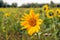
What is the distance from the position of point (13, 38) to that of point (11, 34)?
12cm

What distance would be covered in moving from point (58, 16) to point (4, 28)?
88 cm

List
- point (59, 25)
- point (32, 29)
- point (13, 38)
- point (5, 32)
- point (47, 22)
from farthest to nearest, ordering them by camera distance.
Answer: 1. point (5, 32)
2. point (13, 38)
3. point (47, 22)
4. point (59, 25)
5. point (32, 29)

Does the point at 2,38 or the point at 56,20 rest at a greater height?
the point at 56,20

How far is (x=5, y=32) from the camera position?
225 cm

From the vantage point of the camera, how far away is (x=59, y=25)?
148 cm

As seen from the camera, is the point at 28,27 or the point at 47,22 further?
the point at 47,22

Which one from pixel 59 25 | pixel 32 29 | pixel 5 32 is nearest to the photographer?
pixel 32 29

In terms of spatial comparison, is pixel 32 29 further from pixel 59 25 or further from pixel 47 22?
pixel 47 22

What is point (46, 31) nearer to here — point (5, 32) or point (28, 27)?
point (28, 27)

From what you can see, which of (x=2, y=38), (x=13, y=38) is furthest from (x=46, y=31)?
(x=2, y=38)

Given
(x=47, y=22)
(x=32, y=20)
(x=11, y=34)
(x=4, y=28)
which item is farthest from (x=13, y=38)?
(x=32, y=20)

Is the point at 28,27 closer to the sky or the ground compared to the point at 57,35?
closer to the sky

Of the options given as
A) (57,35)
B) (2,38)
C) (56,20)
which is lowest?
(2,38)

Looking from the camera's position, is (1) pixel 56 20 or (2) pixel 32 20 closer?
(2) pixel 32 20
